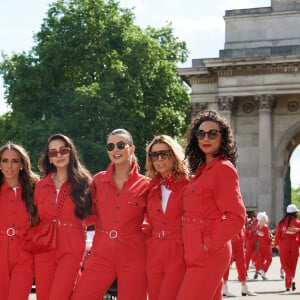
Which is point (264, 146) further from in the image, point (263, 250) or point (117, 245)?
point (117, 245)

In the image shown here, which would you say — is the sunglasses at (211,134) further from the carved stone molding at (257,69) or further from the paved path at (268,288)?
the carved stone molding at (257,69)

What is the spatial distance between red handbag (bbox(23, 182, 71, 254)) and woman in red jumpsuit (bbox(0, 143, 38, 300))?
0.31 feet

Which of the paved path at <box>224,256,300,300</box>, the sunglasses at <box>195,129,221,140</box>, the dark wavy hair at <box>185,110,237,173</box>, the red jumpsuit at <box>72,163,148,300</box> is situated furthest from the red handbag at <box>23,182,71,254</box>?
the paved path at <box>224,256,300,300</box>

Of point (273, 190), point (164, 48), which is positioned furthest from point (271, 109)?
point (164, 48)

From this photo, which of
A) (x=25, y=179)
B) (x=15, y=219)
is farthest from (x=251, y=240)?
(x=15, y=219)

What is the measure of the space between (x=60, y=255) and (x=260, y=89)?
34553 mm

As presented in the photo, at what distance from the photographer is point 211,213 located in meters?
6.78

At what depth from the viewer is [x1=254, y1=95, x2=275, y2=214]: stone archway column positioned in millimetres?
41250

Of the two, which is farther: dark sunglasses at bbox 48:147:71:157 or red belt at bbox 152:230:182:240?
dark sunglasses at bbox 48:147:71:157

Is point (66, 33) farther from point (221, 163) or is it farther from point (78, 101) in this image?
point (221, 163)

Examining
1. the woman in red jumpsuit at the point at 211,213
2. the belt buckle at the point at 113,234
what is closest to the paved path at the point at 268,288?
the belt buckle at the point at 113,234

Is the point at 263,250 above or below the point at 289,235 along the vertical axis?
below

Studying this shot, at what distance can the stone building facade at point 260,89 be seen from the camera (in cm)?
4100

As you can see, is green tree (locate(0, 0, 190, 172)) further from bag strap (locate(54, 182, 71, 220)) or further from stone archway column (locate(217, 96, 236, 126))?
bag strap (locate(54, 182, 71, 220))
